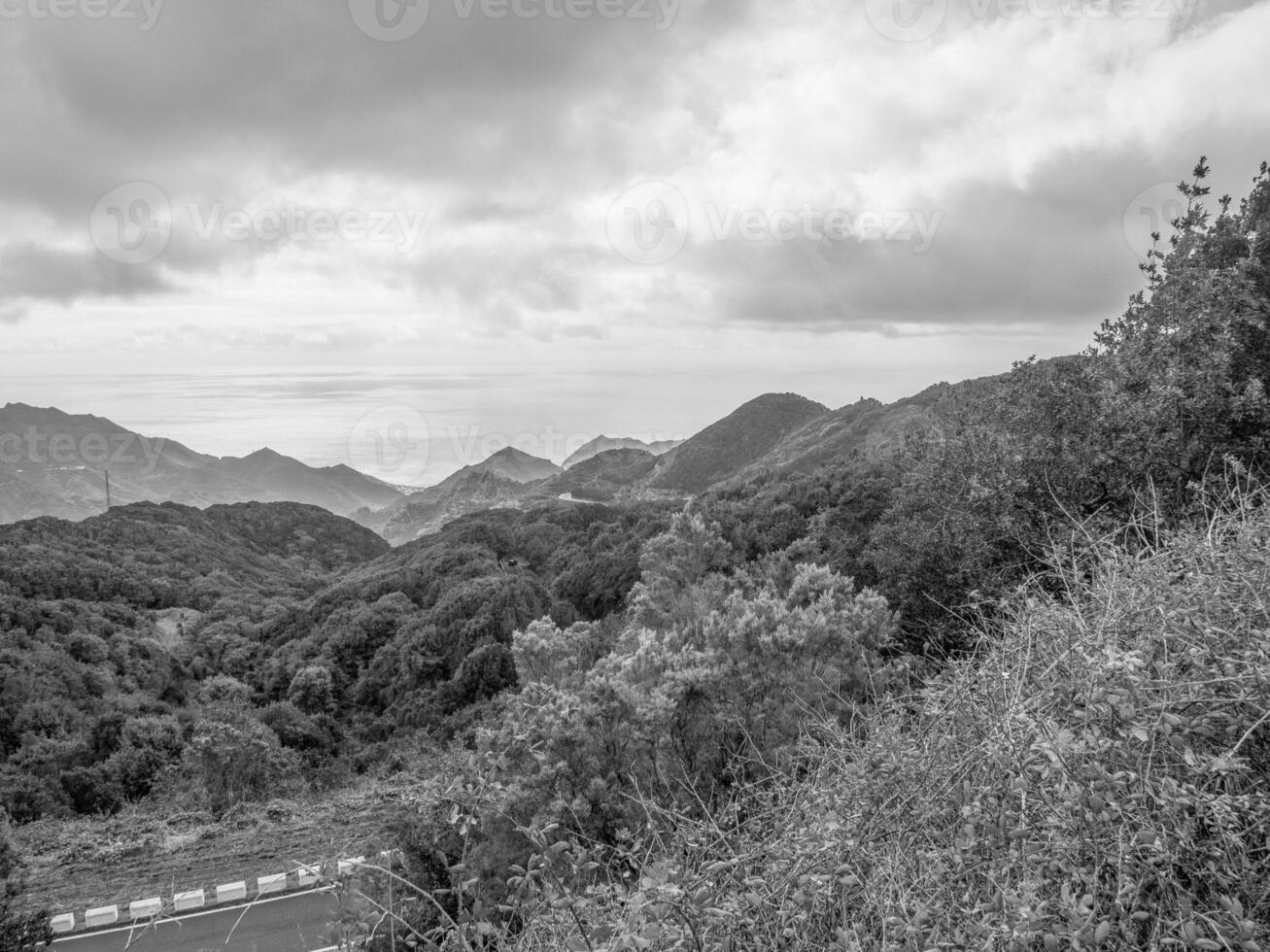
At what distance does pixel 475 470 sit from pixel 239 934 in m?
122

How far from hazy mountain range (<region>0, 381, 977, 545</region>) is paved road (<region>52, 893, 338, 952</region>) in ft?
44.8

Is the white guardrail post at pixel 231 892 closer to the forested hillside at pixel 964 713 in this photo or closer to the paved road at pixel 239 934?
the paved road at pixel 239 934

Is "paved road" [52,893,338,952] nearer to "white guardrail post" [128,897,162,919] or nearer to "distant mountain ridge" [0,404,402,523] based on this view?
"white guardrail post" [128,897,162,919]

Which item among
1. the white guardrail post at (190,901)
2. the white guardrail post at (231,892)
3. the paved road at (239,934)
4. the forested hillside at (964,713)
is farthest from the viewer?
the white guardrail post at (231,892)

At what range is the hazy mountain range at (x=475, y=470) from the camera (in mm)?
80125

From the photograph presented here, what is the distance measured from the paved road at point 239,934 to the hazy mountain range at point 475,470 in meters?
13.6

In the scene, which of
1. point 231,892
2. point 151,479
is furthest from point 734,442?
point 151,479

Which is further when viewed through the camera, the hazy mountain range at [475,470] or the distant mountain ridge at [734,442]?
the distant mountain ridge at [734,442]

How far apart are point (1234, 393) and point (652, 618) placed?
964 cm

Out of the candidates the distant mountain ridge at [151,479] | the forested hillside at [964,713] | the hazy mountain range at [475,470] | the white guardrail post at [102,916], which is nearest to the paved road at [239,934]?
the white guardrail post at [102,916]

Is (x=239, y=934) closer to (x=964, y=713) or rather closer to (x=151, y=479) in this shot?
(x=964, y=713)

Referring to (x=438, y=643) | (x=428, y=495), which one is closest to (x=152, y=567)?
(x=438, y=643)

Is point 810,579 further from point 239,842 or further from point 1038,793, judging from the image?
point 239,842

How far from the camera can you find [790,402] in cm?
11938
